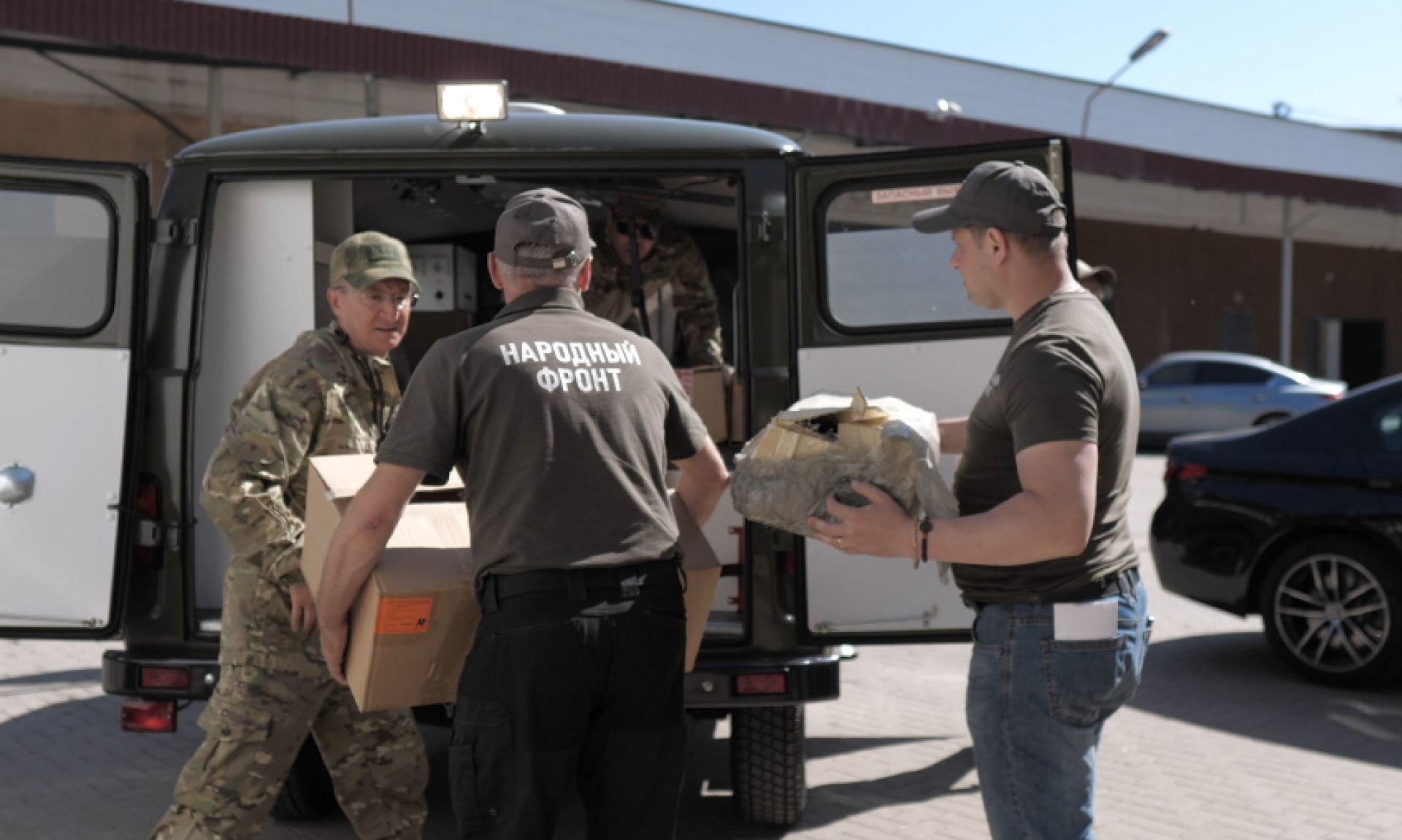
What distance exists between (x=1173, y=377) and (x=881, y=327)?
17481 millimetres

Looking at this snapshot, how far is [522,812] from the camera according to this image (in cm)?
277

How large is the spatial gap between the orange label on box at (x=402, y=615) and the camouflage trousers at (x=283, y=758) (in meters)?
0.84

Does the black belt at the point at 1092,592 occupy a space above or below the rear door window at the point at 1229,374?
below

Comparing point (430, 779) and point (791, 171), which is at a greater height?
point (791, 171)

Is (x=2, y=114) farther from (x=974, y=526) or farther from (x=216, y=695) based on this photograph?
(x=974, y=526)

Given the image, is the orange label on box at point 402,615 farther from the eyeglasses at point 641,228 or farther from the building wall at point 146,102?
the building wall at point 146,102

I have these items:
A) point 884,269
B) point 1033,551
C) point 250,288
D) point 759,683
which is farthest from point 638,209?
point 1033,551

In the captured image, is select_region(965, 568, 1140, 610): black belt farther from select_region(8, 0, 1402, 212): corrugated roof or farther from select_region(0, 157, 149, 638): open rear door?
select_region(8, 0, 1402, 212): corrugated roof

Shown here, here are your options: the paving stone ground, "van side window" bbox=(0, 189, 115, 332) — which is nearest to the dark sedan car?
the paving stone ground

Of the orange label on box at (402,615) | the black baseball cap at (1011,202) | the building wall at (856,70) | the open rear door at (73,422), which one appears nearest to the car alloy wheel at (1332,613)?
the black baseball cap at (1011,202)

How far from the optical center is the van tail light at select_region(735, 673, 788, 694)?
4.43 meters

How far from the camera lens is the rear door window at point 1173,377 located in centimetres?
2084

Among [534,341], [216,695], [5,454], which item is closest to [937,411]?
[534,341]

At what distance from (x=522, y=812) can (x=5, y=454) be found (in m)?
2.49
